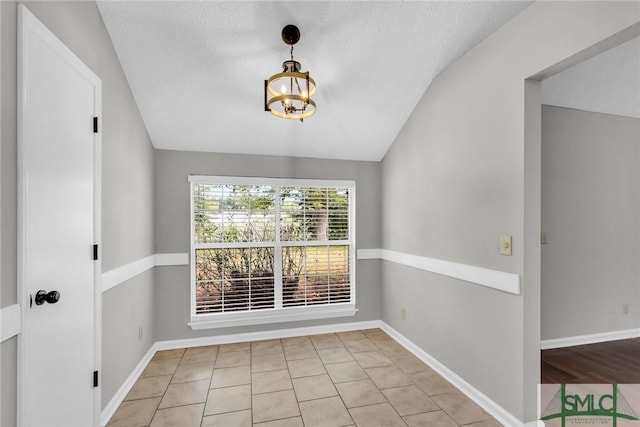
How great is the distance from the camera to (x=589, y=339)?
3.33 metres

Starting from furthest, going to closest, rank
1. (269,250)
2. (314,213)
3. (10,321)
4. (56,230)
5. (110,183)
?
1. (314,213)
2. (269,250)
3. (110,183)
4. (56,230)
5. (10,321)

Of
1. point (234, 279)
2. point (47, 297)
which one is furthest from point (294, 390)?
point (47, 297)

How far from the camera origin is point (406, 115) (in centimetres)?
330

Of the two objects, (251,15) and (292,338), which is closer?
(251,15)

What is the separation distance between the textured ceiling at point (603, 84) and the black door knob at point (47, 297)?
3.76 metres

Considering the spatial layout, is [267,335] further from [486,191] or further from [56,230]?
[486,191]

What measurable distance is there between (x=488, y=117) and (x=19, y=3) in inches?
103

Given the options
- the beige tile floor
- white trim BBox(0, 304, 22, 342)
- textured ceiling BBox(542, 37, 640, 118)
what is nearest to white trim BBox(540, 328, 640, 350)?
Result: the beige tile floor

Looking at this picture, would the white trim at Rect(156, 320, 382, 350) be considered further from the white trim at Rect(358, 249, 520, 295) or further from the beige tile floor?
the white trim at Rect(358, 249, 520, 295)

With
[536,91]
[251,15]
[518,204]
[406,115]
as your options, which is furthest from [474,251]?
[251,15]

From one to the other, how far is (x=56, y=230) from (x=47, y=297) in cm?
32

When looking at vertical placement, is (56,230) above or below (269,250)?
above

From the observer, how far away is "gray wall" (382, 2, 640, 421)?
6.18ft

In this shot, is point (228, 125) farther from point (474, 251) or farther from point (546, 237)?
point (546, 237)
